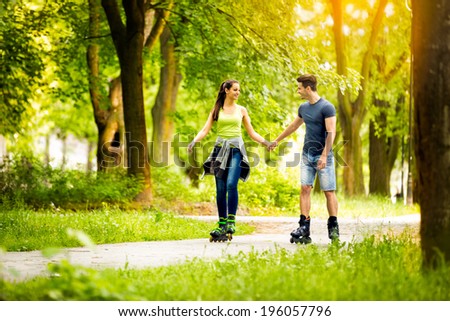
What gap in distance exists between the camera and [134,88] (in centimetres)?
1903

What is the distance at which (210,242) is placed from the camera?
37.2ft

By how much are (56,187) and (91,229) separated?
7.47 m

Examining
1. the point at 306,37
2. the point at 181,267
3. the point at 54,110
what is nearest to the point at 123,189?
the point at 306,37

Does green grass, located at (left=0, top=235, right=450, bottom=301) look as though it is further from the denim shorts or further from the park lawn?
the denim shorts

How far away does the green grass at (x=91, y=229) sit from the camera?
10875 millimetres

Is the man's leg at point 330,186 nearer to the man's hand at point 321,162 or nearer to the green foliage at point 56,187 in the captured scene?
the man's hand at point 321,162

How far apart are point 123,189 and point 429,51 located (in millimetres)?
Result: 12422

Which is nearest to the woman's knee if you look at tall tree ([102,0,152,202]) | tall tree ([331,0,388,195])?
tall tree ([102,0,152,202])

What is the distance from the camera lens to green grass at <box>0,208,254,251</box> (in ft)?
35.7

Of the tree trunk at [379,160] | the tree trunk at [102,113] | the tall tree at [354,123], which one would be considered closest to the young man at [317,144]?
the tree trunk at [102,113]

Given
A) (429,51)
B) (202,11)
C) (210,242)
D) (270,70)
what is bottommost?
(210,242)

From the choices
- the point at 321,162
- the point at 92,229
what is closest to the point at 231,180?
the point at 321,162

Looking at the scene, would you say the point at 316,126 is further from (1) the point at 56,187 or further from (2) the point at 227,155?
(1) the point at 56,187

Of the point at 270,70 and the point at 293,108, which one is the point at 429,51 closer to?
the point at 270,70
